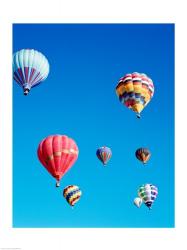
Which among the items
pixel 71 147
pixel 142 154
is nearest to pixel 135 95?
pixel 71 147

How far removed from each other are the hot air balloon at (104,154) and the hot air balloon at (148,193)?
1995 millimetres

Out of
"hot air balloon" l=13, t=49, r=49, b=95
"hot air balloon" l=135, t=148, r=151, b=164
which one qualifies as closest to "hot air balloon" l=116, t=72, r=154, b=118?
"hot air balloon" l=13, t=49, r=49, b=95

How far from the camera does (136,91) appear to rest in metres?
17.7

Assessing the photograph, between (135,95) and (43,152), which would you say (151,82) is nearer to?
(135,95)

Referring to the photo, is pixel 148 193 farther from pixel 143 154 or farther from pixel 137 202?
pixel 137 202

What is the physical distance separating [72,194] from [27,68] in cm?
683

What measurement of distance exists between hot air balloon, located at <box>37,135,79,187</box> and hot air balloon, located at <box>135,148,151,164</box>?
563cm

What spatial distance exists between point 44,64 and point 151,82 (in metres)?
3.33

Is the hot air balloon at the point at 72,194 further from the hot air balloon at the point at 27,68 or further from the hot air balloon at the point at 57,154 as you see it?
the hot air balloon at the point at 27,68

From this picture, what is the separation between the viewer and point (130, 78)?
58.9 ft

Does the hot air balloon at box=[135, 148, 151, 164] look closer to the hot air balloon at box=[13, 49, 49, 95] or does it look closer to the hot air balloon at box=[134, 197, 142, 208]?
the hot air balloon at box=[134, 197, 142, 208]

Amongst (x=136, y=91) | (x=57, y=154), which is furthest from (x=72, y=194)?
(x=136, y=91)
